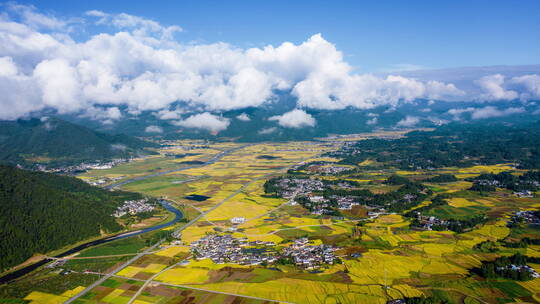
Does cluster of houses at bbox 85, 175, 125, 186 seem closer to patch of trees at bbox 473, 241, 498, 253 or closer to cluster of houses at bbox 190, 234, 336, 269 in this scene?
cluster of houses at bbox 190, 234, 336, 269

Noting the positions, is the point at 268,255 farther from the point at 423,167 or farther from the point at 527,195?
the point at 423,167

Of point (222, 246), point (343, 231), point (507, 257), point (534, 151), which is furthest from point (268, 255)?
point (534, 151)

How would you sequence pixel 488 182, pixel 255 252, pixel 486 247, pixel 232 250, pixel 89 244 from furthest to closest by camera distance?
pixel 488 182, pixel 89 244, pixel 232 250, pixel 255 252, pixel 486 247

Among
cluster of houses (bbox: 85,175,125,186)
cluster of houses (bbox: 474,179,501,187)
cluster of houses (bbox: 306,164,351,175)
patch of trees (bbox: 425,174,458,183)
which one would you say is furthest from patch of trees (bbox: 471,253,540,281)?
cluster of houses (bbox: 85,175,125,186)

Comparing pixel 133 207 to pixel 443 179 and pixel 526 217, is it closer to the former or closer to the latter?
pixel 526 217

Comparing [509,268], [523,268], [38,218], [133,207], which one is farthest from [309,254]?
[133,207]

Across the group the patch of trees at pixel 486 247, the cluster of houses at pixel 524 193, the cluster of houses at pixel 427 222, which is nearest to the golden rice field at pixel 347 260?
the patch of trees at pixel 486 247

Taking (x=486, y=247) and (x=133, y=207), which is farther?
(x=133, y=207)
